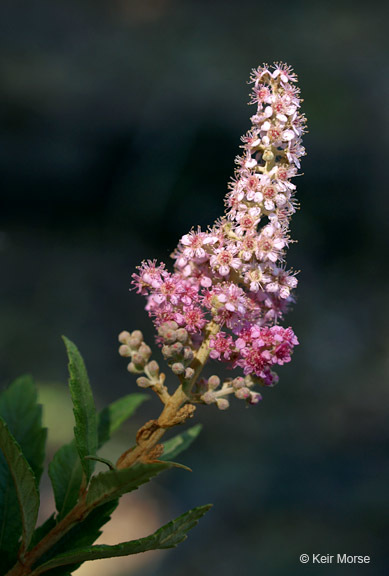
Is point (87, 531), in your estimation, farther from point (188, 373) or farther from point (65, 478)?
point (188, 373)

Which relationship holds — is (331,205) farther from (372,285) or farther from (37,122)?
(37,122)

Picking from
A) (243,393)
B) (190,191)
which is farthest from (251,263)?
(190,191)

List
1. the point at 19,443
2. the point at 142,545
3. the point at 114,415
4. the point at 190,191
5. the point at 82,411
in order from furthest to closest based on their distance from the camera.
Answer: the point at 190,191
the point at 114,415
the point at 19,443
the point at 82,411
the point at 142,545

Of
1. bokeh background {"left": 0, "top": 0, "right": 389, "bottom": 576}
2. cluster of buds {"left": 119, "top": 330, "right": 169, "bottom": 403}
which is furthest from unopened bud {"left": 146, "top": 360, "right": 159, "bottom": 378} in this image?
bokeh background {"left": 0, "top": 0, "right": 389, "bottom": 576}

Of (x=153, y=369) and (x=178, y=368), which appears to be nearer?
(x=178, y=368)

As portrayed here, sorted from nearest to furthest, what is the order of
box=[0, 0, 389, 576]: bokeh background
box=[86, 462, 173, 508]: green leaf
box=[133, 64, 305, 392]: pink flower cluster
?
box=[86, 462, 173, 508]: green leaf, box=[133, 64, 305, 392]: pink flower cluster, box=[0, 0, 389, 576]: bokeh background

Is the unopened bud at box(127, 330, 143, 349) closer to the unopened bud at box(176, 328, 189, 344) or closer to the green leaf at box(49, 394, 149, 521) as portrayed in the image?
the unopened bud at box(176, 328, 189, 344)
